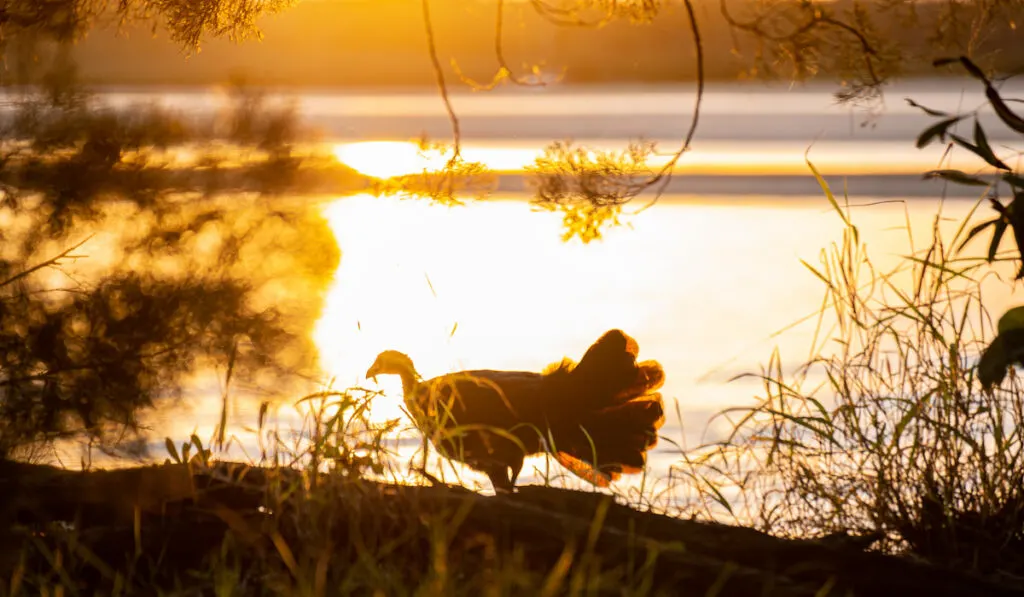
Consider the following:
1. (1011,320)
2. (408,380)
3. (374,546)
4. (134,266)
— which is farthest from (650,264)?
(374,546)

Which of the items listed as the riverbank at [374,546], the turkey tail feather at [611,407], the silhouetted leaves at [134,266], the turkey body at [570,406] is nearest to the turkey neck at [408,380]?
the turkey body at [570,406]

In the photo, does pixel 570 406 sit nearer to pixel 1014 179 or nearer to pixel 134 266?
pixel 134 266

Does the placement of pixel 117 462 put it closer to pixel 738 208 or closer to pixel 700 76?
pixel 700 76

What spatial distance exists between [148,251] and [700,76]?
2.27 m

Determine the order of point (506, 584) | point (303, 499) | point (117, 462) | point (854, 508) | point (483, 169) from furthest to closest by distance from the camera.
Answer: point (117, 462) < point (483, 169) < point (854, 508) < point (303, 499) < point (506, 584)

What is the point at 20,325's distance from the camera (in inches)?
183

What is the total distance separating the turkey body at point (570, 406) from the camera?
4.66m

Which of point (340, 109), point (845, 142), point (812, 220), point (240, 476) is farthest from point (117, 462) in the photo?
point (340, 109)

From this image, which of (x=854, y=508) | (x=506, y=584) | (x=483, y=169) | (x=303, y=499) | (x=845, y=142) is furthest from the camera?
(x=845, y=142)

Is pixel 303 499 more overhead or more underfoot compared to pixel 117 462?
more underfoot

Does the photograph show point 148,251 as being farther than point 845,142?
No

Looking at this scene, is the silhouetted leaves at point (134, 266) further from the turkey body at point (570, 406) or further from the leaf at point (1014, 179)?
the leaf at point (1014, 179)

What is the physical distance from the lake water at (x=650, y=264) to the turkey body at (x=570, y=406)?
5.5 inches

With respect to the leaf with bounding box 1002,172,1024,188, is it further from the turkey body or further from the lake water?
the turkey body
